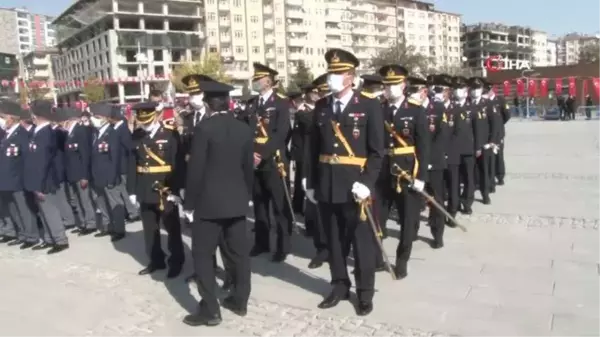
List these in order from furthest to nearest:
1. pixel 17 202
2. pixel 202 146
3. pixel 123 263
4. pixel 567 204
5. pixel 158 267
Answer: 1. pixel 567 204
2. pixel 17 202
3. pixel 123 263
4. pixel 158 267
5. pixel 202 146

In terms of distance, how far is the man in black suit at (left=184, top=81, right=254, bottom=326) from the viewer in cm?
471

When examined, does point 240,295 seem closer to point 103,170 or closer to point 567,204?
point 103,170

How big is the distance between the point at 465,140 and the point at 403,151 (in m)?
Result: 2.44

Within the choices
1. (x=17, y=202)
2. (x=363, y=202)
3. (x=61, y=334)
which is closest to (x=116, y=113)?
(x=17, y=202)

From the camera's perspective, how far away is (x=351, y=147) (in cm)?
483

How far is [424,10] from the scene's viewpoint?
397 feet

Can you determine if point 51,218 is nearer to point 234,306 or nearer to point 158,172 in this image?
point 158,172

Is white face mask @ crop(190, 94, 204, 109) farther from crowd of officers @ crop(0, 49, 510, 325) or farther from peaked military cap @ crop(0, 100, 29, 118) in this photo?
peaked military cap @ crop(0, 100, 29, 118)

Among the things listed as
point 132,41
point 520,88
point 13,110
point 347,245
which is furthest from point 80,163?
point 132,41

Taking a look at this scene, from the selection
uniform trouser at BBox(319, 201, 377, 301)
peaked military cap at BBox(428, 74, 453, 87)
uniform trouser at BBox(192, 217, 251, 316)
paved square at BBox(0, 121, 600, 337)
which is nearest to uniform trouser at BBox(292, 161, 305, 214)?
paved square at BBox(0, 121, 600, 337)

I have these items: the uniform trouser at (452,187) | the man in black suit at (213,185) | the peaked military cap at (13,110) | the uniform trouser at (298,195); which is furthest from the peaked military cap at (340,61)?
the peaked military cap at (13,110)

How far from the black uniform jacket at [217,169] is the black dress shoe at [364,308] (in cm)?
130

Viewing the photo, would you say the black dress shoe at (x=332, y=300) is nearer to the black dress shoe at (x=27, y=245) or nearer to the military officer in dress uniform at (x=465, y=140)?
the military officer in dress uniform at (x=465, y=140)

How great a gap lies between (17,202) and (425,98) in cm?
585
